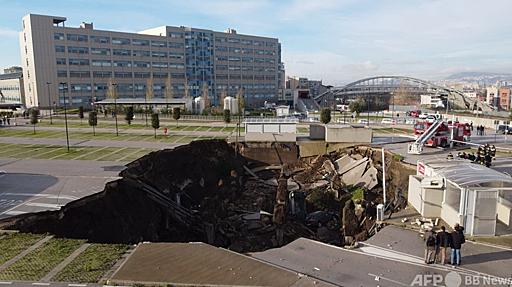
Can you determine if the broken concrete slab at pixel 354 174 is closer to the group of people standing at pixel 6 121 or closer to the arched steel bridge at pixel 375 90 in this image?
the group of people standing at pixel 6 121

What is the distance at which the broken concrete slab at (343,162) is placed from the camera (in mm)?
29497

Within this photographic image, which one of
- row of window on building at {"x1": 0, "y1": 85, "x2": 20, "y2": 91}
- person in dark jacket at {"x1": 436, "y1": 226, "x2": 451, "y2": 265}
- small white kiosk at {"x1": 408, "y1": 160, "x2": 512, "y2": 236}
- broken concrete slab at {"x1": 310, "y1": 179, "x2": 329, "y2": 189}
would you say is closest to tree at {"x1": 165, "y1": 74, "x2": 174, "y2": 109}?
row of window on building at {"x1": 0, "y1": 85, "x2": 20, "y2": 91}

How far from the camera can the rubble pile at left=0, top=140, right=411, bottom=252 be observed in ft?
56.4

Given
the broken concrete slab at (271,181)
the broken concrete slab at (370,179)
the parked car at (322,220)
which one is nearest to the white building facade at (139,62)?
the broken concrete slab at (271,181)

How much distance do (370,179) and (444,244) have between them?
14.6m

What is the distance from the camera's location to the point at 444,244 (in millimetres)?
11266

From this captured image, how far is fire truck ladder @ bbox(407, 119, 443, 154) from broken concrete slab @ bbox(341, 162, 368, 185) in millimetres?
3388

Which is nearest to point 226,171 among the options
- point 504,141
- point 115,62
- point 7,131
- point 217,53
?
point 504,141

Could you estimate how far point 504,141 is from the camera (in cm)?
3306

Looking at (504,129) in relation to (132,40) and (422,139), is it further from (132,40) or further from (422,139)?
(132,40)

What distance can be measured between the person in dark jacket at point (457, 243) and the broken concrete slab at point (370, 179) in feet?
44.8

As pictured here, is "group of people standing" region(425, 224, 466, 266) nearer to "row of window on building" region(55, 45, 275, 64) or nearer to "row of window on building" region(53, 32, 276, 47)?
"row of window on building" region(55, 45, 275, 64)

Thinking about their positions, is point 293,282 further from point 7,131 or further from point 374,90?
point 374,90

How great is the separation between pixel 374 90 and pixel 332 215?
4766 inches
